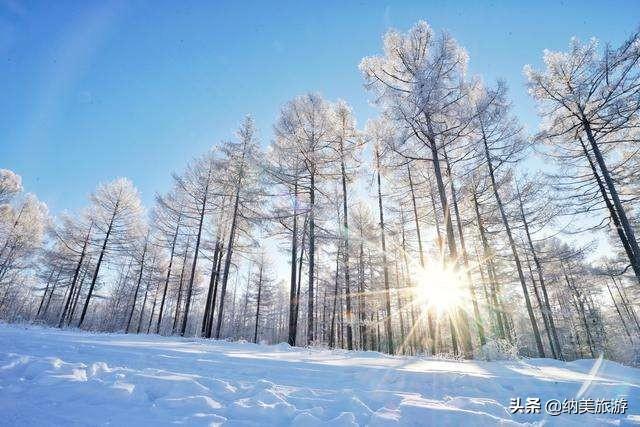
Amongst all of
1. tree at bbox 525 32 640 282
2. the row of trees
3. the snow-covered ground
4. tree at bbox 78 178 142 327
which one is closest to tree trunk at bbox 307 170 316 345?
the row of trees

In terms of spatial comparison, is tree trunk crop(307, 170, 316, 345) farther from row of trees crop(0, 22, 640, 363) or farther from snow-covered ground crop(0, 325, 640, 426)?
snow-covered ground crop(0, 325, 640, 426)

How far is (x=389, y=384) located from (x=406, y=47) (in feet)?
31.2

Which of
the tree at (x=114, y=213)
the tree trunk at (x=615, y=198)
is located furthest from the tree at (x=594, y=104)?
the tree at (x=114, y=213)

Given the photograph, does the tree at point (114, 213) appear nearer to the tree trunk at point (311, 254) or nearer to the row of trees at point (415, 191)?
the row of trees at point (415, 191)

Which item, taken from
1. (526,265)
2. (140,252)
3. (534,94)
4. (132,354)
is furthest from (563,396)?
(140,252)

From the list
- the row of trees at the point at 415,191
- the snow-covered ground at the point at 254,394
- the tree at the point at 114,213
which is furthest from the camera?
the tree at the point at 114,213

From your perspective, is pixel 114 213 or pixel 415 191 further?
pixel 114 213

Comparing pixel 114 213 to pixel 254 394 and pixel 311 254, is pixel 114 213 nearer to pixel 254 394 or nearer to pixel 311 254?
pixel 311 254

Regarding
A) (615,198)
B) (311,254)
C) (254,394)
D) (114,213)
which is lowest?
(254,394)

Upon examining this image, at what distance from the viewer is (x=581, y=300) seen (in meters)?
24.0

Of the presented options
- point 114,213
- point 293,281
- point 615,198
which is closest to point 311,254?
point 293,281

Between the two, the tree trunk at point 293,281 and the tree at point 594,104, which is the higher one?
Answer: the tree at point 594,104

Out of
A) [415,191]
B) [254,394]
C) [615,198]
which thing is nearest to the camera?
[254,394]

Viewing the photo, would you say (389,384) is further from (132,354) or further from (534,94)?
(534,94)
